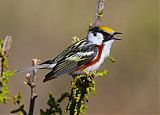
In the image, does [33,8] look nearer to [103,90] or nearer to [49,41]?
[49,41]

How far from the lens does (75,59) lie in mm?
5129

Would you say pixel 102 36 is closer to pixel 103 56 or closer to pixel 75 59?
pixel 103 56

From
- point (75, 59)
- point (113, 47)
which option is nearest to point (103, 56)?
point (75, 59)

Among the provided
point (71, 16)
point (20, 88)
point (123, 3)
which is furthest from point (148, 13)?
point (20, 88)

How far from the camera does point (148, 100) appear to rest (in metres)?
9.30

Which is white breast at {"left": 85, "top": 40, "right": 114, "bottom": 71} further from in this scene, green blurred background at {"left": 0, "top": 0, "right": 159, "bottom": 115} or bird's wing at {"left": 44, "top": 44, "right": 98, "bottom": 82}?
green blurred background at {"left": 0, "top": 0, "right": 159, "bottom": 115}

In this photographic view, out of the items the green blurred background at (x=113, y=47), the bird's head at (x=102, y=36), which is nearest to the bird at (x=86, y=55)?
the bird's head at (x=102, y=36)

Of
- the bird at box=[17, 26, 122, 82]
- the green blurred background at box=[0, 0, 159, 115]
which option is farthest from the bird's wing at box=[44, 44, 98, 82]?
the green blurred background at box=[0, 0, 159, 115]

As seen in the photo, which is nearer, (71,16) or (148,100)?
(148,100)

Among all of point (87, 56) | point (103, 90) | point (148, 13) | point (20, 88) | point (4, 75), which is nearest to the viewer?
point (4, 75)

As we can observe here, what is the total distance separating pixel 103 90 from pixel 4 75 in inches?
262

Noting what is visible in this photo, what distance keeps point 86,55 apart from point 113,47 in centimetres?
483

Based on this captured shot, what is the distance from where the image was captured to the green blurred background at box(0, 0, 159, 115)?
898cm

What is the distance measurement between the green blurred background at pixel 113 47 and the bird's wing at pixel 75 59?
3.16 m
